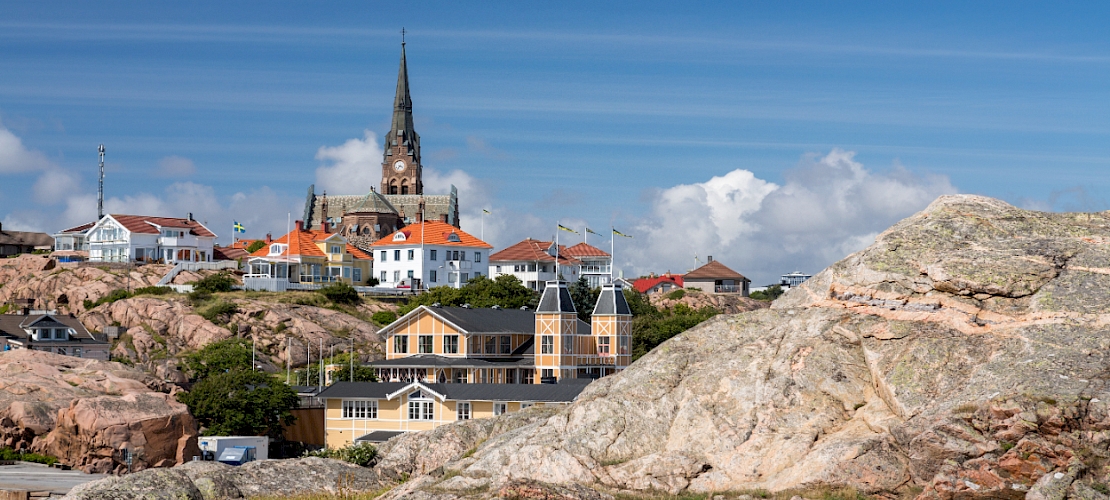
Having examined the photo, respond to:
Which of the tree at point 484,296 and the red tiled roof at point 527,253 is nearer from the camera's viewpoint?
the tree at point 484,296

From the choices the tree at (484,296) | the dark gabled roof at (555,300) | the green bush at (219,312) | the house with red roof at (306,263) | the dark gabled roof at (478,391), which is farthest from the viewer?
the house with red roof at (306,263)

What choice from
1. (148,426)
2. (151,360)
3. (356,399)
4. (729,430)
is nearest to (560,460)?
(729,430)

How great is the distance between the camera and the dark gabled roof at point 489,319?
89.3 m

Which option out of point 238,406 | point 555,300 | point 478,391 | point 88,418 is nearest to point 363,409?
point 238,406

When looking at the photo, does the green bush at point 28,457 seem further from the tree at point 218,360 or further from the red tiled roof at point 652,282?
the red tiled roof at point 652,282

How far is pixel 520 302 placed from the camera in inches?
4437

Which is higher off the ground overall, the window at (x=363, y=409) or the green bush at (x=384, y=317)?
the green bush at (x=384, y=317)

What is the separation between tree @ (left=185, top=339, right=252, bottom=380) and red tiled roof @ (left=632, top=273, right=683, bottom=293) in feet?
276

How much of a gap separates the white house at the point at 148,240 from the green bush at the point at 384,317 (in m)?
29.6

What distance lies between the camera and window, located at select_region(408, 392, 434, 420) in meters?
71.7

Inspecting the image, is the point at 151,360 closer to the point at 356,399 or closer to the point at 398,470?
the point at 356,399

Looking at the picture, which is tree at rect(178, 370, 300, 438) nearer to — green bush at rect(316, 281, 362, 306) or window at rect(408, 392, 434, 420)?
window at rect(408, 392, 434, 420)

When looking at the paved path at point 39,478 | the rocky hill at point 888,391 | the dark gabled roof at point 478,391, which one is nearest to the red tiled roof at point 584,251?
the dark gabled roof at point 478,391

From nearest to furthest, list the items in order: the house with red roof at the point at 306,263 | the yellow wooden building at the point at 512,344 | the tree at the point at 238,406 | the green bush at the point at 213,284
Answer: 1. the tree at the point at 238,406
2. the yellow wooden building at the point at 512,344
3. the green bush at the point at 213,284
4. the house with red roof at the point at 306,263
